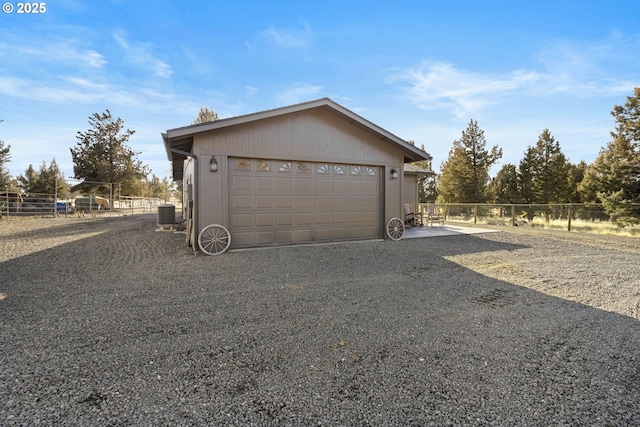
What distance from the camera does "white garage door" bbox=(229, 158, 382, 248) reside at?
6918mm

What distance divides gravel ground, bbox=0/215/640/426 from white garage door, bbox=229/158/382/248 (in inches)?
81.6

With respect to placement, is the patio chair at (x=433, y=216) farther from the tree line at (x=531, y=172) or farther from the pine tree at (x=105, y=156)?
the pine tree at (x=105, y=156)

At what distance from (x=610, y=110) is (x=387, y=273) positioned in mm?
20947

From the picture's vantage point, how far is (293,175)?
292 inches

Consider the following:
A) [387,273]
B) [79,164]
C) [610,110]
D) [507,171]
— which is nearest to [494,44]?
[387,273]

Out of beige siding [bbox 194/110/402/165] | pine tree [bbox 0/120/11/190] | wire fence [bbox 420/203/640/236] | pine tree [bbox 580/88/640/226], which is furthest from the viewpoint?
pine tree [bbox 0/120/11/190]

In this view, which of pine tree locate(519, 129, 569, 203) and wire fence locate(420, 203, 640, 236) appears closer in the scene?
wire fence locate(420, 203, 640, 236)

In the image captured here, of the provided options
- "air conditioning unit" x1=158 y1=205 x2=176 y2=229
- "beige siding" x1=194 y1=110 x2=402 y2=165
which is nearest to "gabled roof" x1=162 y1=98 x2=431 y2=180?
"beige siding" x1=194 y1=110 x2=402 y2=165

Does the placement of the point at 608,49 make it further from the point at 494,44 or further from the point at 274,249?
the point at 274,249

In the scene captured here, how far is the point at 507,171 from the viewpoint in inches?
993

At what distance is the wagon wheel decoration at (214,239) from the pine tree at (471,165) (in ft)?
76.2

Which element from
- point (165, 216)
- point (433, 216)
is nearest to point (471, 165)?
point (433, 216)

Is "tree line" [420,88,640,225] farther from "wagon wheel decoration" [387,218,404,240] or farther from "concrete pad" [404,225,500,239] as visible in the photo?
"wagon wheel decoration" [387,218,404,240]

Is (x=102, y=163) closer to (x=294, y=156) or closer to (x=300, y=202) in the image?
(x=294, y=156)
